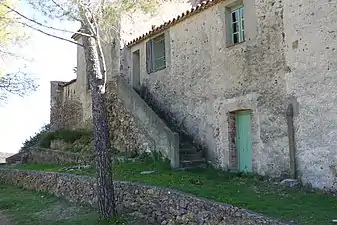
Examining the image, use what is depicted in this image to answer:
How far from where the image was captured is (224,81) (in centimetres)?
1214

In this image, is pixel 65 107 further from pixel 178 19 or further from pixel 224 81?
pixel 224 81

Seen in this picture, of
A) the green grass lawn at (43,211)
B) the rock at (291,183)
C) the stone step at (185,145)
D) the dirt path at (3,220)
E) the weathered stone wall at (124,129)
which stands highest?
the weathered stone wall at (124,129)

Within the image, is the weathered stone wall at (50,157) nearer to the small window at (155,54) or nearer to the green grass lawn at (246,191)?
the green grass lawn at (246,191)

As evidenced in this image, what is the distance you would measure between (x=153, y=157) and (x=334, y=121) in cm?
625

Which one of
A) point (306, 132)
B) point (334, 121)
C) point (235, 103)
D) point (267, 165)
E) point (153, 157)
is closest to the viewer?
point (334, 121)

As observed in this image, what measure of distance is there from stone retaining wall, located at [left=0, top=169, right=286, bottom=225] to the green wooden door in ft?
10.5

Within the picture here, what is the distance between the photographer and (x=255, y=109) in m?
11.0

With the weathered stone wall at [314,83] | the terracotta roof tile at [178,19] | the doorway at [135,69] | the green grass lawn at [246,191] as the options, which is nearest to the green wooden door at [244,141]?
the green grass lawn at [246,191]

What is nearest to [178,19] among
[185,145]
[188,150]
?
[185,145]

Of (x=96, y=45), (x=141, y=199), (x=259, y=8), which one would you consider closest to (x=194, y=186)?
(x=141, y=199)

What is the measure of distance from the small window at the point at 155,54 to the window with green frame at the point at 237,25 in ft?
13.1

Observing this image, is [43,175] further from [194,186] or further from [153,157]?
[194,186]

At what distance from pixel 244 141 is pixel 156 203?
3.55 m

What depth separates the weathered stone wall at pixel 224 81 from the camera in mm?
10438
